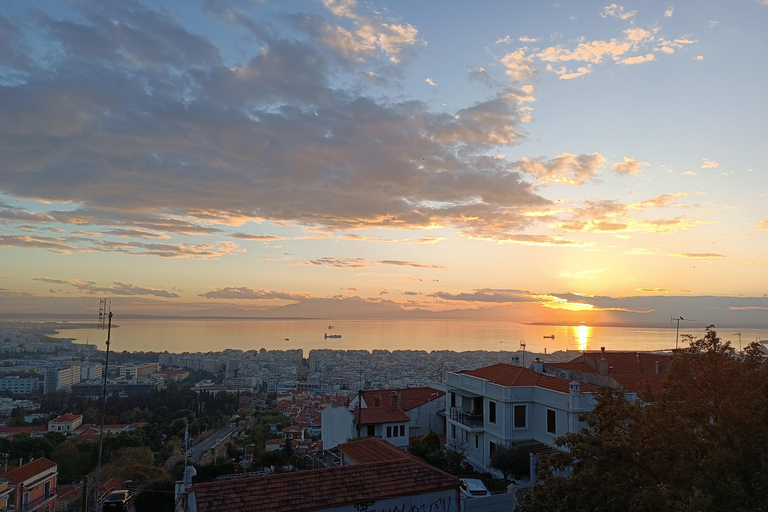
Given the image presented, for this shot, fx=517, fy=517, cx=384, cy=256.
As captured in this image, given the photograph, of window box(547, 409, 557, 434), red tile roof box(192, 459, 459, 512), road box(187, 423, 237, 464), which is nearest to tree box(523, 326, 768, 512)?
red tile roof box(192, 459, 459, 512)

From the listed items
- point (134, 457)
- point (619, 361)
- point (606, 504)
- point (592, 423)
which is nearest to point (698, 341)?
point (592, 423)

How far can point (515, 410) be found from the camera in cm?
1936

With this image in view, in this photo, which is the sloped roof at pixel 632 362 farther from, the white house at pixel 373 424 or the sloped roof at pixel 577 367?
the white house at pixel 373 424

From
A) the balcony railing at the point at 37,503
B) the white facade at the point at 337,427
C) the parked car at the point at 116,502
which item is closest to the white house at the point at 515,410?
the white facade at the point at 337,427

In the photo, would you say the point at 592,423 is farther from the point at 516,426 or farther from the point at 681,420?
the point at 516,426

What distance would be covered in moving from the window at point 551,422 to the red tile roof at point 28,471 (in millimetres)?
24509

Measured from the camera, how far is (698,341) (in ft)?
28.2

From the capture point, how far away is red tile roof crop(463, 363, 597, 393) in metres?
18.9

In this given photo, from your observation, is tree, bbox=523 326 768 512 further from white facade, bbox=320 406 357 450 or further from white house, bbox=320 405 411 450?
white facade, bbox=320 406 357 450

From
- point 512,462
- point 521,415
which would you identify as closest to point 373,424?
point 521,415

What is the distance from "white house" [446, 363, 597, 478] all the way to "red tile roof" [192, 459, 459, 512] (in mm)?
10402

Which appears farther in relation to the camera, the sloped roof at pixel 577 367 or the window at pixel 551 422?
the sloped roof at pixel 577 367

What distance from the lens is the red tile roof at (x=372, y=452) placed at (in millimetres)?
10391

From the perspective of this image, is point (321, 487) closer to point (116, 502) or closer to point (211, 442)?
point (116, 502)
